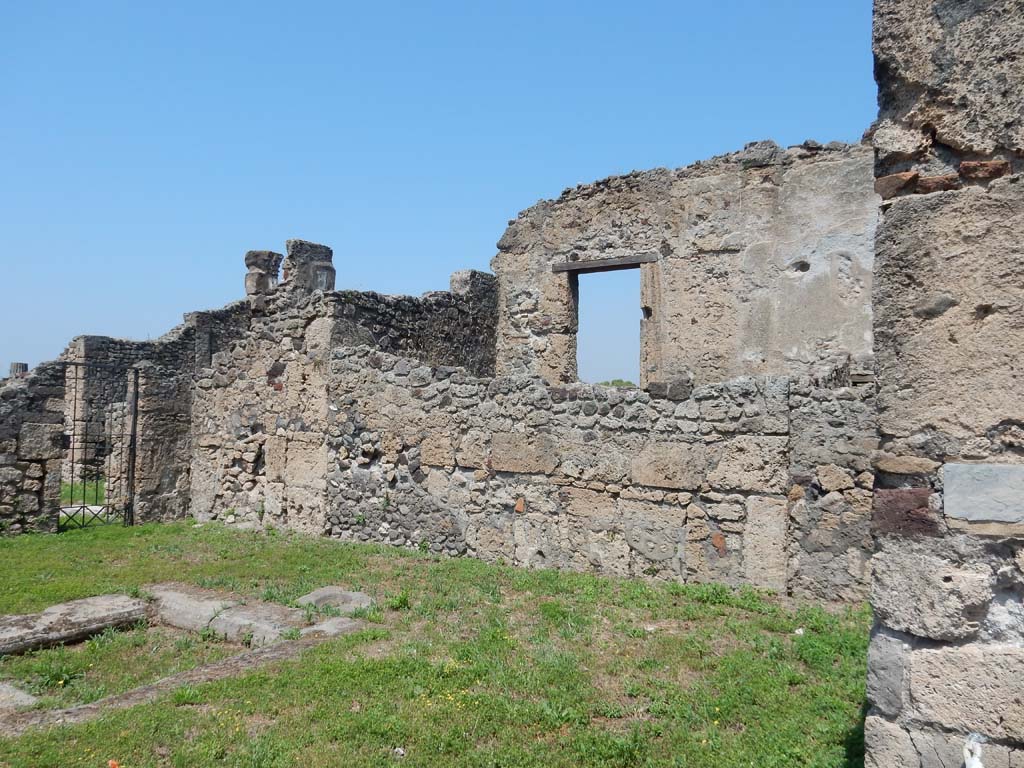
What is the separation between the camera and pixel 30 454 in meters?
9.52

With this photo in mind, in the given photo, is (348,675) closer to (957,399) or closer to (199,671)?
(199,671)

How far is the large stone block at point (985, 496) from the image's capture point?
7.21 ft

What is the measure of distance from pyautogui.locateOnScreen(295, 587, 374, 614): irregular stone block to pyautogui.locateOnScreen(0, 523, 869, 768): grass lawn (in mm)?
147

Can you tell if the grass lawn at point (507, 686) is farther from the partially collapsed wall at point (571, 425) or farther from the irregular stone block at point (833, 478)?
the irregular stone block at point (833, 478)

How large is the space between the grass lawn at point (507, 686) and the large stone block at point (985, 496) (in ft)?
4.74

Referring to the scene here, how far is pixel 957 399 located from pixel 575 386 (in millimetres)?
4703

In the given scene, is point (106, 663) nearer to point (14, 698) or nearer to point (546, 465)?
point (14, 698)

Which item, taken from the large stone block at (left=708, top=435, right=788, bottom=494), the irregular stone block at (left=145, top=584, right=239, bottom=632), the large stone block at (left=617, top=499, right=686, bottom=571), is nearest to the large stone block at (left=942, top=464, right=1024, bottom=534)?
the large stone block at (left=708, top=435, right=788, bottom=494)

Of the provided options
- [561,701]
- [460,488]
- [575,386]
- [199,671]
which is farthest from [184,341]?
[561,701]

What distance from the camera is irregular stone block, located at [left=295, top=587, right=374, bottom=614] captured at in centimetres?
582

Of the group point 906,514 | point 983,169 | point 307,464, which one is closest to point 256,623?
point 307,464

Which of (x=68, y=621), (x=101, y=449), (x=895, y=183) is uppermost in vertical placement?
(x=895, y=183)

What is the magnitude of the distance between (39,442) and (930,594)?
1016cm

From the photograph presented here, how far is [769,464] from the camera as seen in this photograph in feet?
19.3
